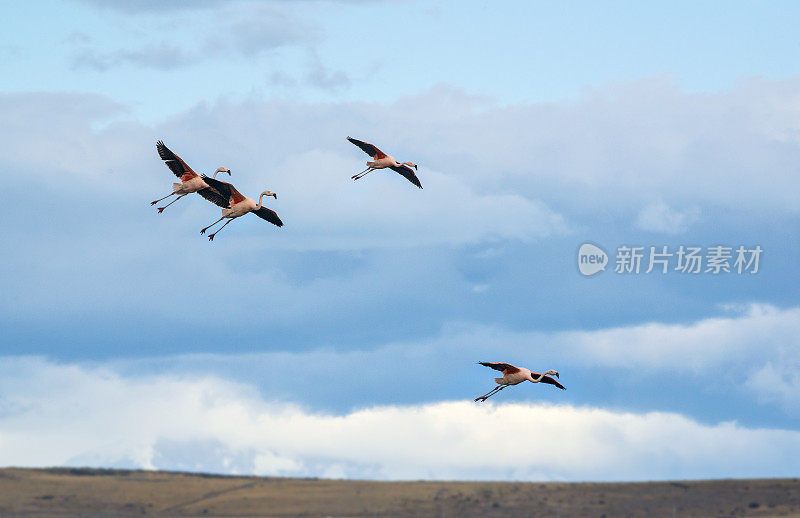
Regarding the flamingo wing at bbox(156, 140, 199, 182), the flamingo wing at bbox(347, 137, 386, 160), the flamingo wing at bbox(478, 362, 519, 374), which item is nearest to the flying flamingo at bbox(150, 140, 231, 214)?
the flamingo wing at bbox(156, 140, 199, 182)

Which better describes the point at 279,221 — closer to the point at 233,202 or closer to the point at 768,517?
the point at 233,202

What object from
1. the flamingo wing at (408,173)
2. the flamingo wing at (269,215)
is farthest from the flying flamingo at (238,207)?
the flamingo wing at (408,173)

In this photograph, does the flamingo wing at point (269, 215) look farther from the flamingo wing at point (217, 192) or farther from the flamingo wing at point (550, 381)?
the flamingo wing at point (550, 381)

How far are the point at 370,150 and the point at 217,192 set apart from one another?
13578 mm

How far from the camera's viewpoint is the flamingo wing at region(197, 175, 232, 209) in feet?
317

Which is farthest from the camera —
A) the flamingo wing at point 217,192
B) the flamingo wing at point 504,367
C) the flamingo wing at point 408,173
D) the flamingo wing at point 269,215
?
the flamingo wing at point 408,173

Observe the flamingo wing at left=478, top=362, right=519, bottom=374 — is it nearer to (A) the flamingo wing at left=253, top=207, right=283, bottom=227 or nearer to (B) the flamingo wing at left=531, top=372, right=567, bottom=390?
(B) the flamingo wing at left=531, top=372, right=567, bottom=390

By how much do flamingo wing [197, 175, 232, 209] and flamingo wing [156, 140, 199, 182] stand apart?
1.50 m

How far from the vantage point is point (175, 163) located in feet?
309

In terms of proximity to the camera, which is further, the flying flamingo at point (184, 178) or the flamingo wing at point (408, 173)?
the flamingo wing at point (408, 173)

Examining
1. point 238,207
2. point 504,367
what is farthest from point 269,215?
point 504,367

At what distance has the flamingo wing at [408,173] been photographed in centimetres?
10499

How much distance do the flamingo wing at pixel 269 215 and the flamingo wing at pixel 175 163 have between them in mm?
6483

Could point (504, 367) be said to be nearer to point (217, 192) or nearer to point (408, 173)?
point (408, 173)
